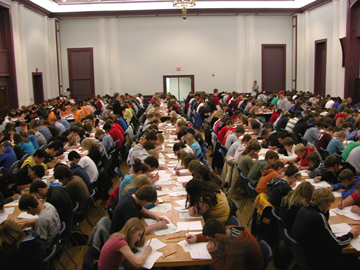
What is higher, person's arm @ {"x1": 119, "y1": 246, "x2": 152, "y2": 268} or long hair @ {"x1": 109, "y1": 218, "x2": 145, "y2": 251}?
long hair @ {"x1": 109, "y1": 218, "x2": 145, "y2": 251}

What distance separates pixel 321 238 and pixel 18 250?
3071 millimetres

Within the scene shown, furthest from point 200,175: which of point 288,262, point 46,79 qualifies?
point 46,79

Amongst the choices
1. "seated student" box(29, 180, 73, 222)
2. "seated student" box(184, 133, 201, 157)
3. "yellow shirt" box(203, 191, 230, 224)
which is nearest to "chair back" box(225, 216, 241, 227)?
"yellow shirt" box(203, 191, 230, 224)

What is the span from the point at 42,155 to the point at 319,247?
4738 millimetres

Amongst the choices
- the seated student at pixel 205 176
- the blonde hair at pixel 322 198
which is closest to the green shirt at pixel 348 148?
the seated student at pixel 205 176

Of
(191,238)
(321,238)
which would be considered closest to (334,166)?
(321,238)

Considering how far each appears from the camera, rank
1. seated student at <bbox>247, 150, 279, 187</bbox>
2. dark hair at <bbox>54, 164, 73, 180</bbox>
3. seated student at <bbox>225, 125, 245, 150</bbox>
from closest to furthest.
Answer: dark hair at <bbox>54, 164, 73, 180</bbox>
seated student at <bbox>247, 150, 279, 187</bbox>
seated student at <bbox>225, 125, 245, 150</bbox>

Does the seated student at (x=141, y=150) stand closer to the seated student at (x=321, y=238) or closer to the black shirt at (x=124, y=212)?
the black shirt at (x=124, y=212)

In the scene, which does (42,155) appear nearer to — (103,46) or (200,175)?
(200,175)

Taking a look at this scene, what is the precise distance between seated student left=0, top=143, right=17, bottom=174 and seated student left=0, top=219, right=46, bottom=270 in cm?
373

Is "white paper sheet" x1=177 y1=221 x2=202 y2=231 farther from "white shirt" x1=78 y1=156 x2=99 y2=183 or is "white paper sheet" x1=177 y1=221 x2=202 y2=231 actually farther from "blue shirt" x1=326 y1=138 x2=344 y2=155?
"blue shirt" x1=326 y1=138 x2=344 y2=155

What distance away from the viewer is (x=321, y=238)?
366 centimetres

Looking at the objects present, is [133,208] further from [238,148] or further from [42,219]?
[238,148]

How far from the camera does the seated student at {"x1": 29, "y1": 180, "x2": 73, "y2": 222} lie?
4723 millimetres
